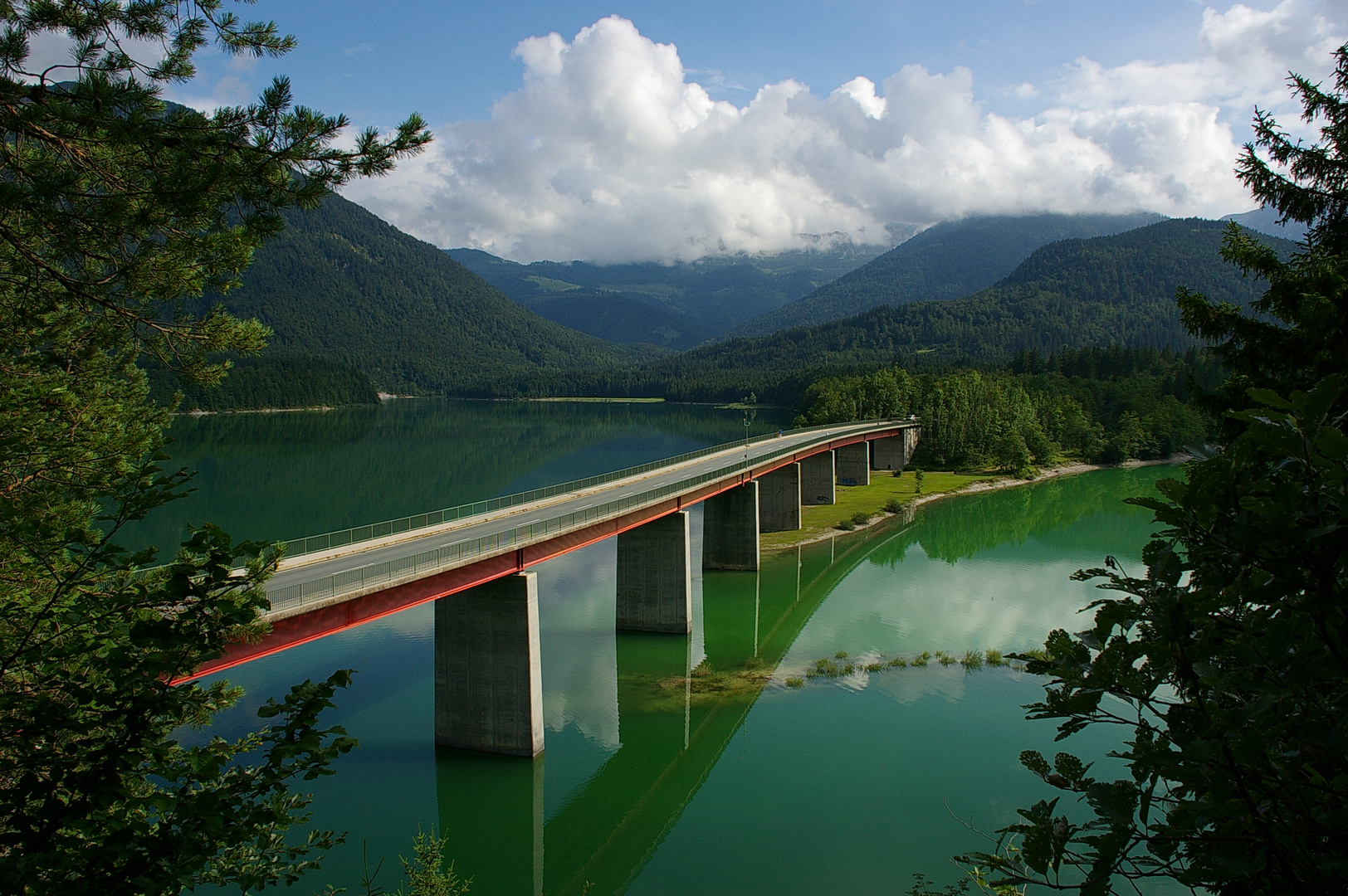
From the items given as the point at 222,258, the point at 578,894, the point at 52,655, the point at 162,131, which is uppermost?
the point at 162,131

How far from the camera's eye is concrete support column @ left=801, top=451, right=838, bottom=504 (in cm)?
7306

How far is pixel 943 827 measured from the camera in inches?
827

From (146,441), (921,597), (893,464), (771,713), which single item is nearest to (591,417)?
(893,464)

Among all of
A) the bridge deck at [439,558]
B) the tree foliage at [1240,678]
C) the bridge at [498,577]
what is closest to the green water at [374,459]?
the bridge deck at [439,558]

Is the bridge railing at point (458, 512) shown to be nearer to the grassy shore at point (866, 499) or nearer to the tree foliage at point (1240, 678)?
the grassy shore at point (866, 499)

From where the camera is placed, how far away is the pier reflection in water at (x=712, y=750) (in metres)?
20.3

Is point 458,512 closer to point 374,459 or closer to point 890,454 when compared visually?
point 374,459

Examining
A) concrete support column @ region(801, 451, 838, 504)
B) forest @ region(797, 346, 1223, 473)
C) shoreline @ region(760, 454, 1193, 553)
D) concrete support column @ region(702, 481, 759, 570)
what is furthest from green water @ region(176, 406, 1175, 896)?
forest @ region(797, 346, 1223, 473)

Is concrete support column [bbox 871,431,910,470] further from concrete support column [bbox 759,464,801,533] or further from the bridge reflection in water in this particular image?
the bridge reflection in water

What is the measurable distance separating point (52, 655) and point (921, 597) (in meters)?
43.0

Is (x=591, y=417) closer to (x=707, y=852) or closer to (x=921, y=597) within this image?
(x=921, y=597)

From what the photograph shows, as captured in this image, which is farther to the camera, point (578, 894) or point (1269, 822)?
point (578, 894)

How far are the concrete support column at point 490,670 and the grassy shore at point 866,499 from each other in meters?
32.0

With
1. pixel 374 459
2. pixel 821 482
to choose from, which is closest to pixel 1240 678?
pixel 821 482
